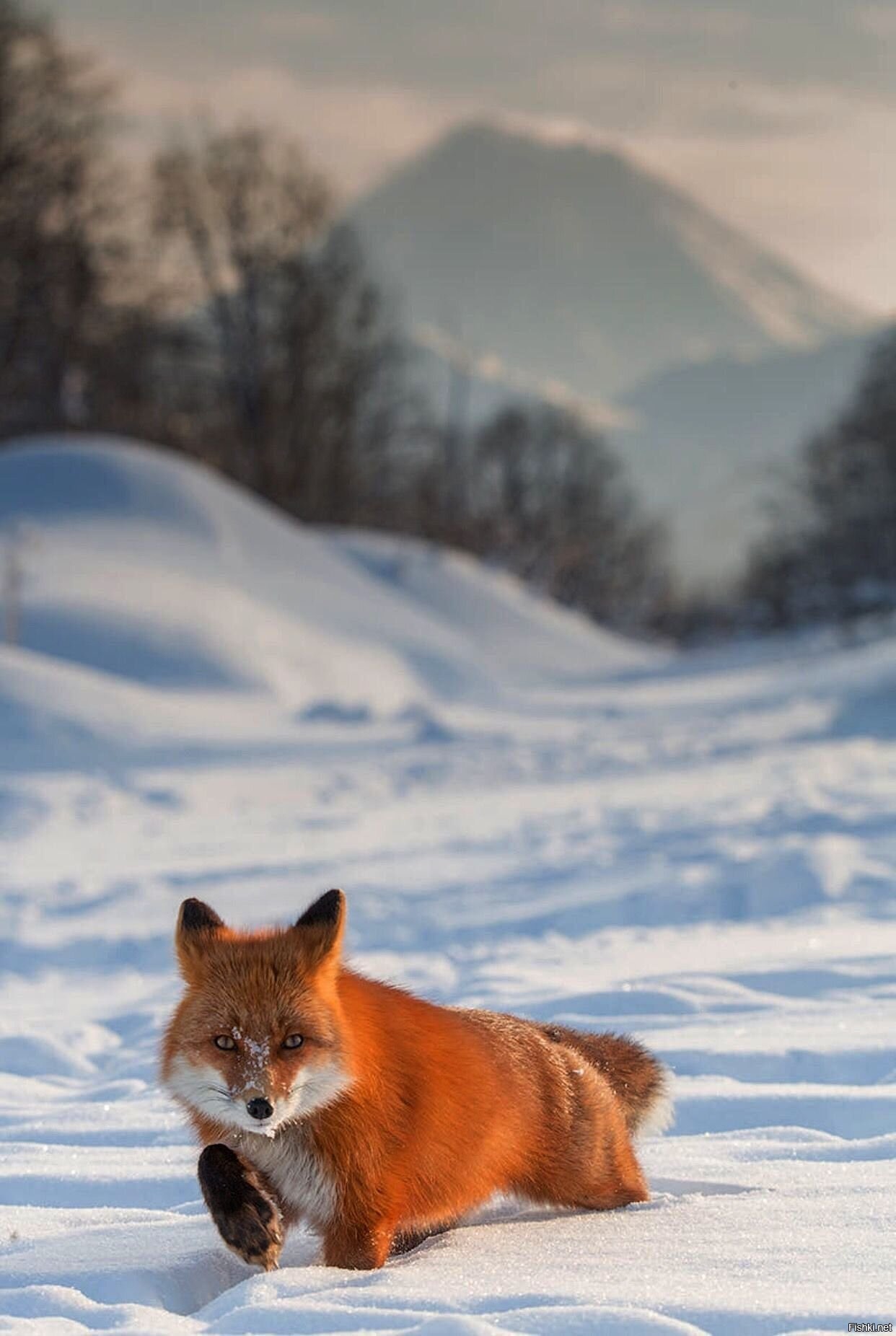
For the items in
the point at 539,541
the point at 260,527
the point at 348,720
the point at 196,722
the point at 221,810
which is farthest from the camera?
the point at 539,541

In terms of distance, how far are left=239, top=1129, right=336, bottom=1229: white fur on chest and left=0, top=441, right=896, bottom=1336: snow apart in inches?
5.6

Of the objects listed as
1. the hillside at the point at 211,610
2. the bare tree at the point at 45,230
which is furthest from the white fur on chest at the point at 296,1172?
the bare tree at the point at 45,230

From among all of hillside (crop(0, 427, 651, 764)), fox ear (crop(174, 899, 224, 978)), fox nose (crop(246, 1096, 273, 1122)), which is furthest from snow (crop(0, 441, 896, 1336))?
fox ear (crop(174, 899, 224, 978))

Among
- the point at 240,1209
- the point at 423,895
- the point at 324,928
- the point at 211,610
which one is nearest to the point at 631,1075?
the point at 324,928

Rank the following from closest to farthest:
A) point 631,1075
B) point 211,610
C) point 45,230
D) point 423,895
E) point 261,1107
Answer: point 261,1107
point 631,1075
point 423,895
point 211,610
point 45,230

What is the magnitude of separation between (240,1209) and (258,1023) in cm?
33

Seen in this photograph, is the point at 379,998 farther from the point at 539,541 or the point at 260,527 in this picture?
the point at 539,541

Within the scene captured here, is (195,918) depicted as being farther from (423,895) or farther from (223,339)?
(223,339)

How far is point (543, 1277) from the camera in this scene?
2.73 m

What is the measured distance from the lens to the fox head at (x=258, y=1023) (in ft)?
9.23

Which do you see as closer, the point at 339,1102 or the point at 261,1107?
the point at 261,1107

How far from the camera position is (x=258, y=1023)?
2.86 m

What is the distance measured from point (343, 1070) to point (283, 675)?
58.3 feet

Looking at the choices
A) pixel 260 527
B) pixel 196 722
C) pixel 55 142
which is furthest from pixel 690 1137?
pixel 55 142
